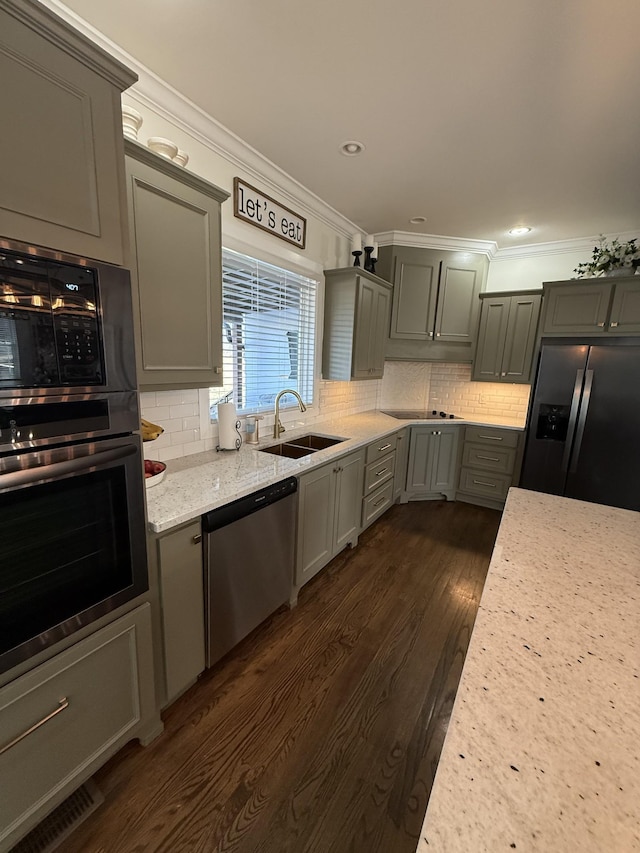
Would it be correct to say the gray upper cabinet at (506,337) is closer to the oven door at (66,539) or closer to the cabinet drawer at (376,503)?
the cabinet drawer at (376,503)

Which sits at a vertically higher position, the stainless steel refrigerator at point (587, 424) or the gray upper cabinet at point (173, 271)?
the gray upper cabinet at point (173, 271)

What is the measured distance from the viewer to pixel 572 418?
3.04m

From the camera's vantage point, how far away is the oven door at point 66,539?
0.95m

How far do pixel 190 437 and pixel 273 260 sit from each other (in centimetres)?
138

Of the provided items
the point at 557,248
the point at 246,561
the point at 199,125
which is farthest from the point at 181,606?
the point at 557,248

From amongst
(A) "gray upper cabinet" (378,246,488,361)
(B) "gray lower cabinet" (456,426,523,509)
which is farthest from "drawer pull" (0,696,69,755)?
(B) "gray lower cabinet" (456,426,523,509)

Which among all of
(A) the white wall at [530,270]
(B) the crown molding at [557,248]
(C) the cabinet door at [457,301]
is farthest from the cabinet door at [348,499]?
(B) the crown molding at [557,248]

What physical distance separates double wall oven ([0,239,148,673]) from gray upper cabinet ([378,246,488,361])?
3130 mm

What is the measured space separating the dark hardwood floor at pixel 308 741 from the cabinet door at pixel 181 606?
235 millimetres

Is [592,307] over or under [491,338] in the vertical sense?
over

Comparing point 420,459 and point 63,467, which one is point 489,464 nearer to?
point 420,459

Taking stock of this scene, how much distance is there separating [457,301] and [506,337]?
630mm

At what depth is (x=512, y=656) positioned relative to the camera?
0.72 metres

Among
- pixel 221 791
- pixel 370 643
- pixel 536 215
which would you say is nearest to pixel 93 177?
pixel 221 791
